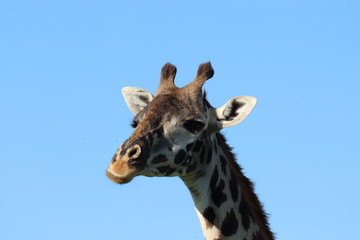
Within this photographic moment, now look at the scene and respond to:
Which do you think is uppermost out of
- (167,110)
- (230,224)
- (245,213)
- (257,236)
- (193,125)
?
(167,110)

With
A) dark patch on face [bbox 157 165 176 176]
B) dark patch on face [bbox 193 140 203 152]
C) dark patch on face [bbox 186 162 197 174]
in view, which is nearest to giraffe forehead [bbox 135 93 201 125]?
dark patch on face [bbox 193 140 203 152]

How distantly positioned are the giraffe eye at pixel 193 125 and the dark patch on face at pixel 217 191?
2.72 feet

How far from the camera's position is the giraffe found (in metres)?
12.9

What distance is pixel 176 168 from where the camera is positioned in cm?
1338

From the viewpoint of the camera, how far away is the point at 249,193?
1436 centimetres

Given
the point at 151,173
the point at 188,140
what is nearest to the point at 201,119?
the point at 188,140

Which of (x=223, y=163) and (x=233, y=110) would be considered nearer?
(x=223, y=163)

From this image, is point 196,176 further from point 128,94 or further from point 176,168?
point 128,94

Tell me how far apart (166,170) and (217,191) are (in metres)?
1.03

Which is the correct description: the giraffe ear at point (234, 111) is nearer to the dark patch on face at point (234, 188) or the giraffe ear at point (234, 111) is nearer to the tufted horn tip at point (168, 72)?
the dark patch on face at point (234, 188)

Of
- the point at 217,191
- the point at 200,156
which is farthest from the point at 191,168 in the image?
the point at 217,191

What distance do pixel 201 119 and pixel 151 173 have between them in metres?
1.40

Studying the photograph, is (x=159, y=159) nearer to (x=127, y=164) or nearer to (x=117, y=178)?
(x=127, y=164)

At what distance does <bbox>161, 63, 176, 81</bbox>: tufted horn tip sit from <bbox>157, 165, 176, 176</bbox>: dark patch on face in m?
2.29
